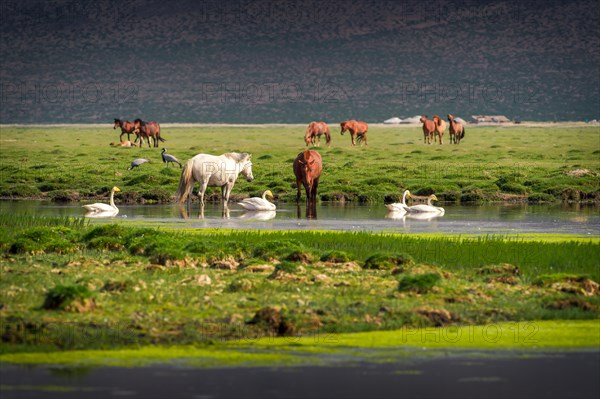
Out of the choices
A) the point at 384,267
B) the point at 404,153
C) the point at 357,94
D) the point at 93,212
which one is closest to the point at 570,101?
the point at 357,94

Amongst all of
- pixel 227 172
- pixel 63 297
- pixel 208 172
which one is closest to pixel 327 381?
pixel 63 297

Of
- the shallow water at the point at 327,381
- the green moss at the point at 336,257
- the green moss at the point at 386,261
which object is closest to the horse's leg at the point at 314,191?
the green moss at the point at 336,257

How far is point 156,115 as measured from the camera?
175250 millimetres

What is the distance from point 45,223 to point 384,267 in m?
9.07

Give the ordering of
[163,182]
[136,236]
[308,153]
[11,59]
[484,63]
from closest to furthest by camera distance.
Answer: [136,236] < [308,153] < [163,182] < [484,63] < [11,59]

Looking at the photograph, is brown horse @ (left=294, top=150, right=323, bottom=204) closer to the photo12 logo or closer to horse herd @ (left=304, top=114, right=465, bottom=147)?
horse herd @ (left=304, top=114, right=465, bottom=147)

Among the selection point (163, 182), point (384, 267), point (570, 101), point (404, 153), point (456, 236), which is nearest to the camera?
point (384, 267)

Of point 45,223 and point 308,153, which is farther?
point 308,153

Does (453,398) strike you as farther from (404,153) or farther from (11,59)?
(11,59)

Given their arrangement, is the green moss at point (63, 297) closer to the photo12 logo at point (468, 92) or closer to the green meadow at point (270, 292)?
the green meadow at point (270, 292)

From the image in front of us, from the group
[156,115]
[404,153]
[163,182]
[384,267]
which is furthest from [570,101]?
[384,267]

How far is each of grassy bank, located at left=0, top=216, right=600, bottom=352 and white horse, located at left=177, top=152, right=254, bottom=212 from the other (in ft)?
32.9

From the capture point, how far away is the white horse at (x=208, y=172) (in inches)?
1232

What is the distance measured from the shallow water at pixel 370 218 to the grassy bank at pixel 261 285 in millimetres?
3871
